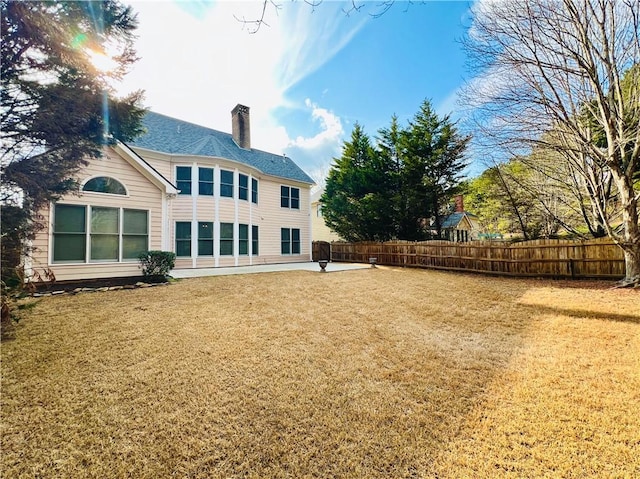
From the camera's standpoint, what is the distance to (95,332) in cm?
426

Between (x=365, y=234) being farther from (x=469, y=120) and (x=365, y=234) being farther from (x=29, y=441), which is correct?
(x=29, y=441)

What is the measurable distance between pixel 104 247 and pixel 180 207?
4014 mm

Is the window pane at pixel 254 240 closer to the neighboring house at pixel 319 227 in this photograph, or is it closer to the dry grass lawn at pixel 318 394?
the dry grass lawn at pixel 318 394

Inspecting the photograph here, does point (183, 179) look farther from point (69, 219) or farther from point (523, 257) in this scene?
point (523, 257)

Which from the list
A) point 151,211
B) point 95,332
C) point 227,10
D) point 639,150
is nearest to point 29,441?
point 95,332

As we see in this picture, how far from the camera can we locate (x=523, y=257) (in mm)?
9812

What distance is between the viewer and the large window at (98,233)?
7395 millimetres

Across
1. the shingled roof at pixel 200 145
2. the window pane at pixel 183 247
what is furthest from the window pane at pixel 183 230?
the shingled roof at pixel 200 145

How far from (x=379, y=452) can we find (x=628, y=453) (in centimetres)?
189

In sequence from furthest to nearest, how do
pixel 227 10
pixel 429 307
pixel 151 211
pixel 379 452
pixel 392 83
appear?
1. pixel 392 83
2. pixel 151 211
3. pixel 429 307
4. pixel 227 10
5. pixel 379 452

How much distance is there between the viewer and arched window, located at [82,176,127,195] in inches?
307

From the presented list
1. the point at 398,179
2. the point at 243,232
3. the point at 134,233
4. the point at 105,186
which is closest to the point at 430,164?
the point at 398,179

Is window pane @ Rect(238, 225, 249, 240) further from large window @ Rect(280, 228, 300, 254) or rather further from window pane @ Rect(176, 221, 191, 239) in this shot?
large window @ Rect(280, 228, 300, 254)

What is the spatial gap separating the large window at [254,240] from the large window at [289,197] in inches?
100
